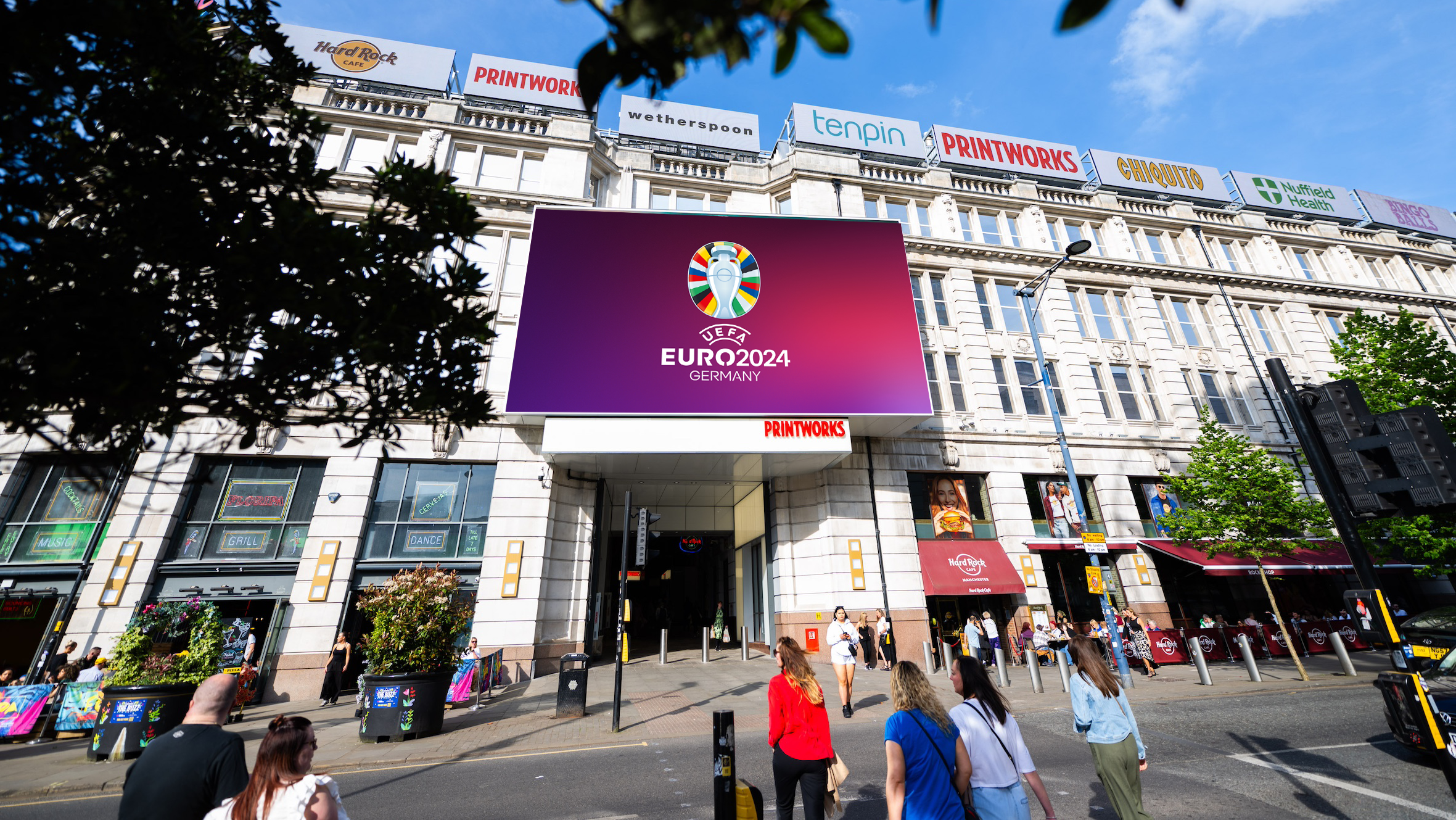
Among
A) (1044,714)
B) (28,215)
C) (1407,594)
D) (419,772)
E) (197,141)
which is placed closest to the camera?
Result: (28,215)

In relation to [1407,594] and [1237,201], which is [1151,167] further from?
[1407,594]

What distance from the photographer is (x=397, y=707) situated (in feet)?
32.4

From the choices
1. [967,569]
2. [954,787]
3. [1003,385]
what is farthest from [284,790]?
[1003,385]

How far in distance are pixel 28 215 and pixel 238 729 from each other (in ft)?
42.0

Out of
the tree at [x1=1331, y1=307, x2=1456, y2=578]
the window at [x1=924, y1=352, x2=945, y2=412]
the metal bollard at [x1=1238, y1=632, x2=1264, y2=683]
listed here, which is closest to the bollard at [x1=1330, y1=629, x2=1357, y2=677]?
the metal bollard at [x1=1238, y1=632, x2=1264, y2=683]

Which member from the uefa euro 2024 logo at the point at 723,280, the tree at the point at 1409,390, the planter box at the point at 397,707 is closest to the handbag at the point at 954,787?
the planter box at the point at 397,707

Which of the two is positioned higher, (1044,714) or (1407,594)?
(1407,594)

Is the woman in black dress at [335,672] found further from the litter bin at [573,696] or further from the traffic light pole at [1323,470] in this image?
the traffic light pole at [1323,470]

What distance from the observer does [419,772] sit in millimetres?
8039

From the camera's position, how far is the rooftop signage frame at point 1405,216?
34500 millimetres

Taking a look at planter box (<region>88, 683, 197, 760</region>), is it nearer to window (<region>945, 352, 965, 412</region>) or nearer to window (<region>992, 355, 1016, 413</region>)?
window (<region>945, 352, 965, 412</region>)

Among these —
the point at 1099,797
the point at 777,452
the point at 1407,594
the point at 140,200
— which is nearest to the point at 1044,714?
the point at 1099,797

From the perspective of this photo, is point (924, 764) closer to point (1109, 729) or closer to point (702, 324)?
point (1109, 729)

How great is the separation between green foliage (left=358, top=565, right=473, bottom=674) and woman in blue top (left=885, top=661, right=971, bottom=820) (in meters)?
9.68
